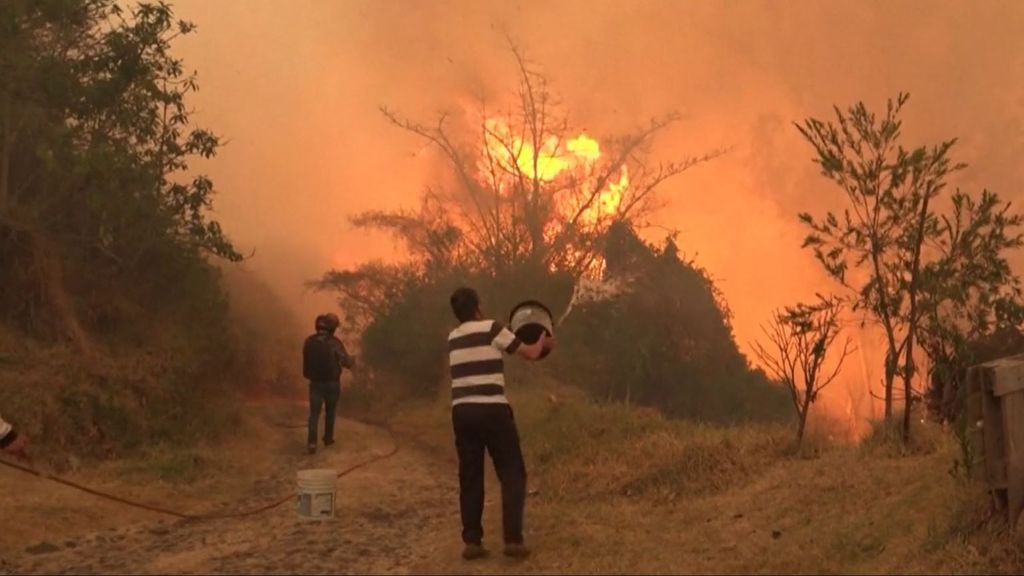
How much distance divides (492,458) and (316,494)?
2.74 m

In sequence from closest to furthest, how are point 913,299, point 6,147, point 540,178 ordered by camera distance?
point 913,299 → point 6,147 → point 540,178

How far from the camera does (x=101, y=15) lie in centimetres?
1630

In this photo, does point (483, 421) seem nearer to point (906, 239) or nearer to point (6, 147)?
point (906, 239)

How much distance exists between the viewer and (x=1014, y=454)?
6590mm

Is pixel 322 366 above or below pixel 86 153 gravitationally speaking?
below

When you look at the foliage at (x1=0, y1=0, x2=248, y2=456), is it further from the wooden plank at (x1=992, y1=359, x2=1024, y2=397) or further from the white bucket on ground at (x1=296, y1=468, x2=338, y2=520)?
the wooden plank at (x1=992, y1=359, x2=1024, y2=397)

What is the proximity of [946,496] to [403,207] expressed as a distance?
80.4 ft

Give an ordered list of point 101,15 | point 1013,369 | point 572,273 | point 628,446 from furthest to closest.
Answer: point 572,273
point 101,15
point 628,446
point 1013,369

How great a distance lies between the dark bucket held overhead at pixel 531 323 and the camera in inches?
317

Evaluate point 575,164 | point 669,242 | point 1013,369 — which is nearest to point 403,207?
point 575,164

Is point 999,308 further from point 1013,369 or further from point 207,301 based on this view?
point 207,301

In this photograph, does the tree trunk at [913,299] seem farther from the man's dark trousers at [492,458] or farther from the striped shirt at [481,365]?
the striped shirt at [481,365]

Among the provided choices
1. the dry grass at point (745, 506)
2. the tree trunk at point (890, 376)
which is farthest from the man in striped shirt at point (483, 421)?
the tree trunk at point (890, 376)

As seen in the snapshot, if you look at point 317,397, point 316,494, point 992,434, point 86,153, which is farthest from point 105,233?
point 992,434
